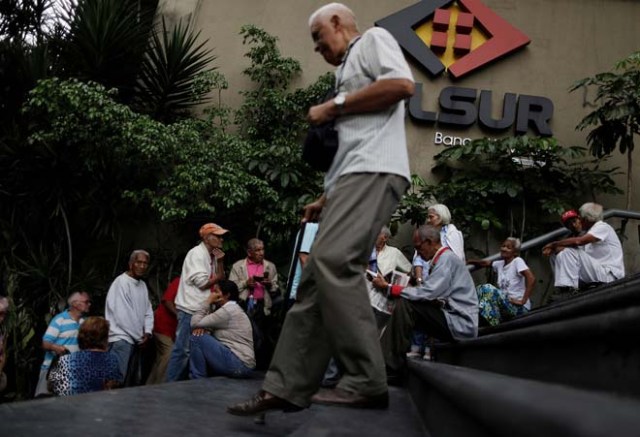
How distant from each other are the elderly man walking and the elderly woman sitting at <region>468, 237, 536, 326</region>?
2984 millimetres

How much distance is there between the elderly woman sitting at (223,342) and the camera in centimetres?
494

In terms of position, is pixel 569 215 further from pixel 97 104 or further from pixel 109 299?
pixel 97 104

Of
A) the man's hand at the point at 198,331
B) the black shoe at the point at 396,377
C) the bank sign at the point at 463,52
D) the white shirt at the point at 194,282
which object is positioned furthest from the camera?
the bank sign at the point at 463,52

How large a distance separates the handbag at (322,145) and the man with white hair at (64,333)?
4217 mm

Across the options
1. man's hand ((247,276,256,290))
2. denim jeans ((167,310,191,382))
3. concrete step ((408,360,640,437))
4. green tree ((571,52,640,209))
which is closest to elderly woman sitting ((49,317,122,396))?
denim jeans ((167,310,191,382))

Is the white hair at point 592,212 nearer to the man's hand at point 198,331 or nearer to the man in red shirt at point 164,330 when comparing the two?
the man's hand at point 198,331

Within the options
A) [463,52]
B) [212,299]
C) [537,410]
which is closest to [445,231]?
[212,299]

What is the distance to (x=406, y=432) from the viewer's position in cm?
257

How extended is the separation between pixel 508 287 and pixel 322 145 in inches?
180

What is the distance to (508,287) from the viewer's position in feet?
21.6

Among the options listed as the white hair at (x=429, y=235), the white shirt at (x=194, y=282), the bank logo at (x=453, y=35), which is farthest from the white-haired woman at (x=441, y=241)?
the bank logo at (x=453, y=35)

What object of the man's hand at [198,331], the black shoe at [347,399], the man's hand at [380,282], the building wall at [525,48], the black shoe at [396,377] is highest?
the building wall at [525,48]

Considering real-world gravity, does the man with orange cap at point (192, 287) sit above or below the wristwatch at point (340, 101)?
below

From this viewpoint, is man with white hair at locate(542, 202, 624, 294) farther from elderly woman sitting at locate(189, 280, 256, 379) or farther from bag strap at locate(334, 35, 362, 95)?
bag strap at locate(334, 35, 362, 95)
